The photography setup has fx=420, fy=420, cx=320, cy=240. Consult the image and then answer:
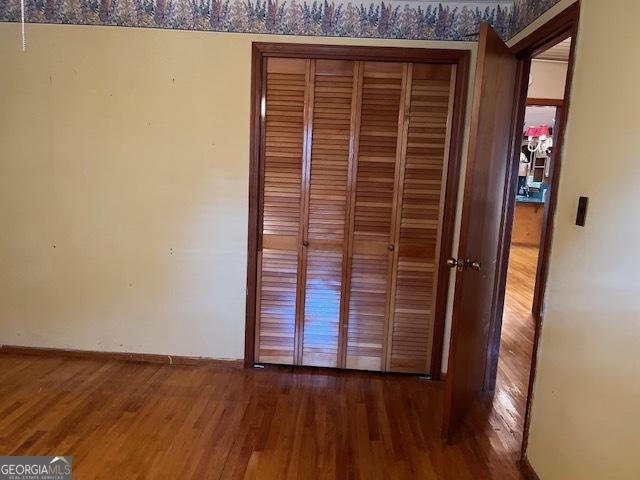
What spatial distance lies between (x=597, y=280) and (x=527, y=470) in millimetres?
914

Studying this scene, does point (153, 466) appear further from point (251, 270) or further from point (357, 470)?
point (251, 270)

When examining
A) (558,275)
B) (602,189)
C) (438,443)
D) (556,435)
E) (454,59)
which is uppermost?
(454,59)

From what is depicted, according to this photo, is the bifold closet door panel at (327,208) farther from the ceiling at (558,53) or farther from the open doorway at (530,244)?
the ceiling at (558,53)

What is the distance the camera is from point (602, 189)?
138cm

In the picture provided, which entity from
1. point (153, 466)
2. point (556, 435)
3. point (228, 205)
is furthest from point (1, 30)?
point (556, 435)

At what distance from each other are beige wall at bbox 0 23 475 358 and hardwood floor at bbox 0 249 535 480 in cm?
28

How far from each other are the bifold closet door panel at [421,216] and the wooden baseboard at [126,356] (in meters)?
1.05

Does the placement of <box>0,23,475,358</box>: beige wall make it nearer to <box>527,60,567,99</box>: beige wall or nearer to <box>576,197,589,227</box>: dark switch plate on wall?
<box>576,197,589,227</box>: dark switch plate on wall

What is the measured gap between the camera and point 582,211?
1.48m

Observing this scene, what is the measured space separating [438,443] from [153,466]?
1.25 metres

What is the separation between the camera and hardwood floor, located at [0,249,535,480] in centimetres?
175

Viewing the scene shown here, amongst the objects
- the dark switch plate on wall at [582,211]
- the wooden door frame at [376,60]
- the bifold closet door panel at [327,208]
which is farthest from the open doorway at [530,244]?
the bifold closet door panel at [327,208]

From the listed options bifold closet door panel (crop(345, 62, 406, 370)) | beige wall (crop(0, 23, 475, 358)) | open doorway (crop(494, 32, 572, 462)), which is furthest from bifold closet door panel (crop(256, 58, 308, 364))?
open doorway (crop(494, 32, 572, 462))

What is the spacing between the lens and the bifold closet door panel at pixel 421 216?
236cm
